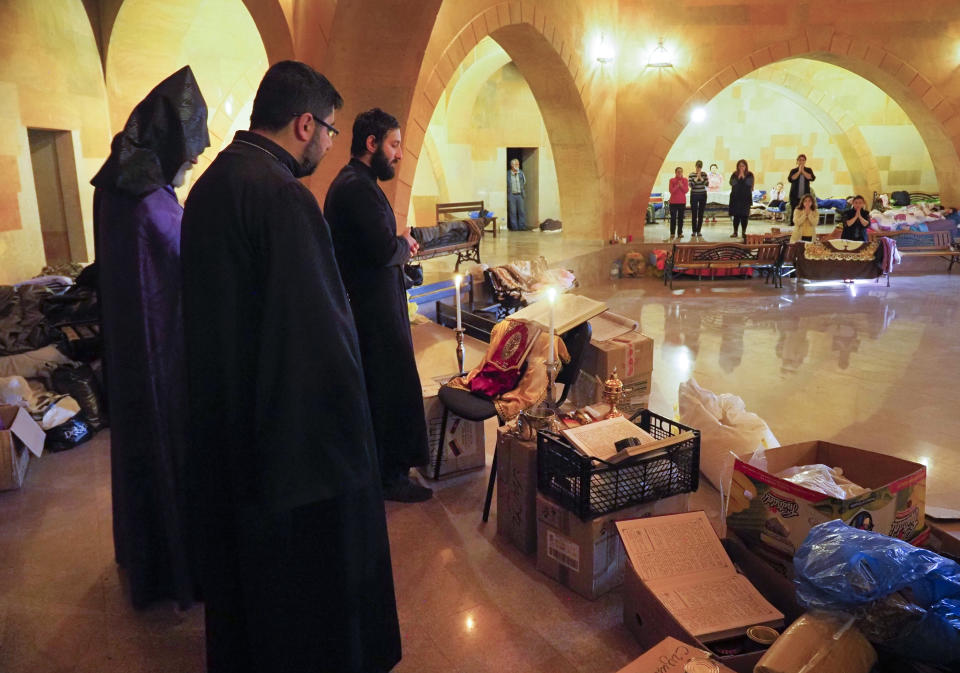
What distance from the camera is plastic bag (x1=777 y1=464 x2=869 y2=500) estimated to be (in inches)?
105

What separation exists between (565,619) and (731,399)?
186cm

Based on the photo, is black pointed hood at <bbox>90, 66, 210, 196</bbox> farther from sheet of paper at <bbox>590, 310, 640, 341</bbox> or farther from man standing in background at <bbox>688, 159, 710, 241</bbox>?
man standing in background at <bbox>688, 159, 710, 241</bbox>

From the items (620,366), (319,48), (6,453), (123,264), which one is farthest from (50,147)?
(620,366)

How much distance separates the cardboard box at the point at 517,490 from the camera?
2.96 m

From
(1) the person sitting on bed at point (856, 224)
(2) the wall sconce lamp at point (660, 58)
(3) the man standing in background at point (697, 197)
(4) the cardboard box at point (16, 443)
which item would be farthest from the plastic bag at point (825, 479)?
(2) the wall sconce lamp at point (660, 58)

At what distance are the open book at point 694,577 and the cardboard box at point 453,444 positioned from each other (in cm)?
133

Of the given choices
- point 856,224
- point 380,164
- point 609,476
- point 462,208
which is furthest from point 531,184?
point 609,476

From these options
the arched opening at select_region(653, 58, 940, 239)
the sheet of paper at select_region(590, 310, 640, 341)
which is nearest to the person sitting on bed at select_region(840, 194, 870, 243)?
the arched opening at select_region(653, 58, 940, 239)

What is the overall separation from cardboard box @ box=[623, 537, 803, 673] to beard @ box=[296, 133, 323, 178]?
5.60ft

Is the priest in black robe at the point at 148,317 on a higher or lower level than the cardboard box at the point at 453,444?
higher

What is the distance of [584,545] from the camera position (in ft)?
8.79

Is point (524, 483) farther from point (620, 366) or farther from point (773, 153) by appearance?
point (773, 153)

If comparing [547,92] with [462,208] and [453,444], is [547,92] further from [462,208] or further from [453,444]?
[453,444]

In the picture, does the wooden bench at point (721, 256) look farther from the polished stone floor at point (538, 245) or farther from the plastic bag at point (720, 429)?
the plastic bag at point (720, 429)
